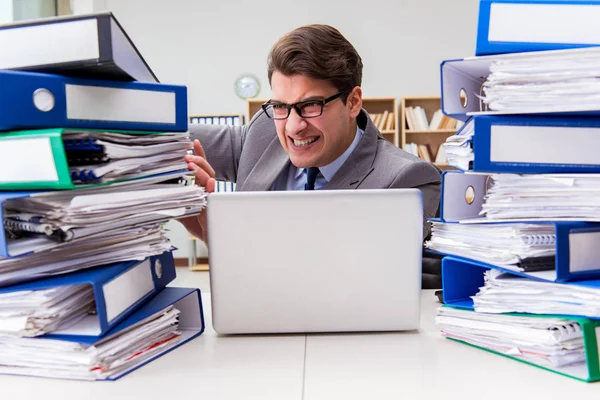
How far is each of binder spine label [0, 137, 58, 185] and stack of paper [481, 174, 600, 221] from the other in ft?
1.81

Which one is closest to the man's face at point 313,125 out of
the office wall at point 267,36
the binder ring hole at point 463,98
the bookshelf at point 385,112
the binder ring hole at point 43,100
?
the binder ring hole at point 463,98

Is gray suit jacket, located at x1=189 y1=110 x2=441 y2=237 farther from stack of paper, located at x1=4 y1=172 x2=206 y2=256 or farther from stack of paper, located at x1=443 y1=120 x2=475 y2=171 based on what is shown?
stack of paper, located at x1=4 y1=172 x2=206 y2=256

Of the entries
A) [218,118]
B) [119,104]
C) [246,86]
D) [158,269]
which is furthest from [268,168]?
[246,86]

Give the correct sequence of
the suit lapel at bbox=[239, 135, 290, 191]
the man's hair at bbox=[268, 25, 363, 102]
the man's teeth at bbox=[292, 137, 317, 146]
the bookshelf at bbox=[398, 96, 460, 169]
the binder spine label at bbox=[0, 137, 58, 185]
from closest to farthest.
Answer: the binder spine label at bbox=[0, 137, 58, 185]
the man's hair at bbox=[268, 25, 363, 102]
the man's teeth at bbox=[292, 137, 317, 146]
the suit lapel at bbox=[239, 135, 290, 191]
the bookshelf at bbox=[398, 96, 460, 169]

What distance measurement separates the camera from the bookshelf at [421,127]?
5.21m

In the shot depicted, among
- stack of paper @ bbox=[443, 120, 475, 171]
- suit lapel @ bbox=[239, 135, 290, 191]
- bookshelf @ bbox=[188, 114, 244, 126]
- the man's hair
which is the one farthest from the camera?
bookshelf @ bbox=[188, 114, 244, 126]

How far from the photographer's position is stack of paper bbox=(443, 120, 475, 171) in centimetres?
73

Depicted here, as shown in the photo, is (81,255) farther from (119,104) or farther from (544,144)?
(544,144)

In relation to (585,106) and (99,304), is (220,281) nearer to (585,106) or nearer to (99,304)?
(99,304)

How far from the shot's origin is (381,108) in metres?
5.44

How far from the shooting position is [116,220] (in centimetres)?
71

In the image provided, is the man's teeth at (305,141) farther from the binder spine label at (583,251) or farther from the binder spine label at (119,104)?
the binder spine label at (583,251)

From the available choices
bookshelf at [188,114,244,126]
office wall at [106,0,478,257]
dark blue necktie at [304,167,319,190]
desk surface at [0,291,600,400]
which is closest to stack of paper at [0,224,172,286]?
desk surface at [0,291,600,400]

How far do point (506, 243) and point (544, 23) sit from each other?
289 mm
